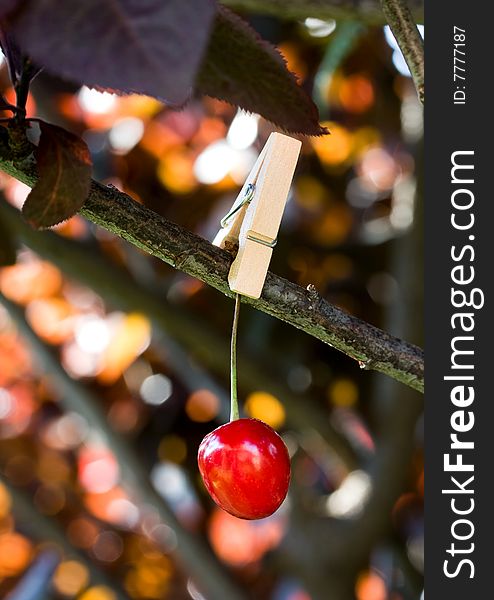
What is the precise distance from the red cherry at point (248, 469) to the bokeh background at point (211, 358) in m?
0.80

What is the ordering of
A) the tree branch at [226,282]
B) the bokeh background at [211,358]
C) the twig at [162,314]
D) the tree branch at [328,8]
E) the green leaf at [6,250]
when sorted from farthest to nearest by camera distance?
1. the bokeh background at [211,358]
2. the twig at [162,314]
3. the tree branch at [328,8]
4. the green leaf at [6,250]
5. the tree branch at [226,282]

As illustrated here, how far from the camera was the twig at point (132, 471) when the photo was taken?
1.65 meters

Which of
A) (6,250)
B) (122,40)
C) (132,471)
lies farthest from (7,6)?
(132,471)

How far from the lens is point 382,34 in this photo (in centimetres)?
195

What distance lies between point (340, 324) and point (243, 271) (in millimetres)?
102

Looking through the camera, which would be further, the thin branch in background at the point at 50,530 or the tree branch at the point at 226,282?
the thin branch in background at the point at 50,530

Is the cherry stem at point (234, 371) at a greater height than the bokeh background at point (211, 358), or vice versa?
the cherry stem at point (234, 371)

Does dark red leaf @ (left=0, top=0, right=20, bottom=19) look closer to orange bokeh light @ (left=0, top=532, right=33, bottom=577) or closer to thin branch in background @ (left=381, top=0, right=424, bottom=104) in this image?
thin branch in background @ (left=381, top=0, right=424, bottom=104)

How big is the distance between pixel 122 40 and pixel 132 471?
53.5 inches

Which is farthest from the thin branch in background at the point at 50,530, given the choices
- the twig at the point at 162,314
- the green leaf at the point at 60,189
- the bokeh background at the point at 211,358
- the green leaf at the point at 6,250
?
the green leaf at the point at 60,189

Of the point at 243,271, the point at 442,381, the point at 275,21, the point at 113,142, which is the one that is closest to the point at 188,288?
the point at 113,142

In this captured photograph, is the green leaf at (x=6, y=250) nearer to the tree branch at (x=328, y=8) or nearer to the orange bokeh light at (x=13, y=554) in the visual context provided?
the tree branch at (x=328, y=8)

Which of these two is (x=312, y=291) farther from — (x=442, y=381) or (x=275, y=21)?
(x=275, y=21)

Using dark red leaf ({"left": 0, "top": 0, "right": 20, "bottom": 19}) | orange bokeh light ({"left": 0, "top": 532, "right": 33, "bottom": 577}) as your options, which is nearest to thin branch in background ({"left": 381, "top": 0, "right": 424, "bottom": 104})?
dark red leaf ({"left": 0, "top": 0, "right": 20, "bottom": 19})
